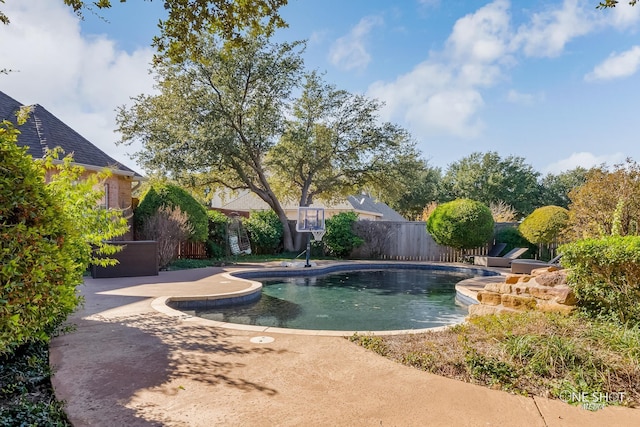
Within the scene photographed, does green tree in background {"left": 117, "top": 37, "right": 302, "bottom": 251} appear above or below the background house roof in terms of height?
above

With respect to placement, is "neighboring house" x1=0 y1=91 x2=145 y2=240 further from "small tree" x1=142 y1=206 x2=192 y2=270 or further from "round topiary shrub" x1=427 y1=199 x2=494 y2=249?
"round topiary shrub" x1=427 y1=199 x2=494 y2=249

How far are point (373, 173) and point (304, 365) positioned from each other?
592 inches

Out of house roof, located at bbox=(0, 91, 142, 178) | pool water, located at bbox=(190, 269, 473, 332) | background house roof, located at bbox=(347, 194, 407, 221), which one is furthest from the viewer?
background house roof, located at bbox=(347, 194, 407, 221)

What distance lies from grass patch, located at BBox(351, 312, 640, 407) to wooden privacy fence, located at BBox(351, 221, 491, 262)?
12852 millimetres

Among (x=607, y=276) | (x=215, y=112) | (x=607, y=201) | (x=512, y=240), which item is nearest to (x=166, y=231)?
(x=215, y=112)

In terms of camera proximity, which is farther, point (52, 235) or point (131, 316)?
point (131, 316)

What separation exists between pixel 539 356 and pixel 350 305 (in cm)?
468

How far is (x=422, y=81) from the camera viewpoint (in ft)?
38.9

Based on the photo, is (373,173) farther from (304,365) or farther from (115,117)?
(304,365)

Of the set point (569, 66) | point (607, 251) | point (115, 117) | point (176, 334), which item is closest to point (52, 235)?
point (176, 334)

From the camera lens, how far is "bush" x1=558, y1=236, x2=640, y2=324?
157 inches

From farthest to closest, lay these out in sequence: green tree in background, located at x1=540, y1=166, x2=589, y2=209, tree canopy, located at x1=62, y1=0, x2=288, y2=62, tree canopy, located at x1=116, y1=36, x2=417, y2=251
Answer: green tree in background, located at x1=540, y1=166, x2=589, y2=209
tree canopy, located at x1=116, y1=36, x2=417, y2=251
tree canopy, located at x1=62, y1=0, x2=288, y2=62

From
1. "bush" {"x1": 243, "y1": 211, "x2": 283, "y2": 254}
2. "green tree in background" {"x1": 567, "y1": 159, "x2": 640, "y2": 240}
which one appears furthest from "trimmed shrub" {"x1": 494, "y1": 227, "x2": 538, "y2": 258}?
"bush" {"x1": 243, "y1": 211, "x2": 283, "y2": 254}

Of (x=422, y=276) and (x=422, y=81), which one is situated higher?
(x=422, y=81)
